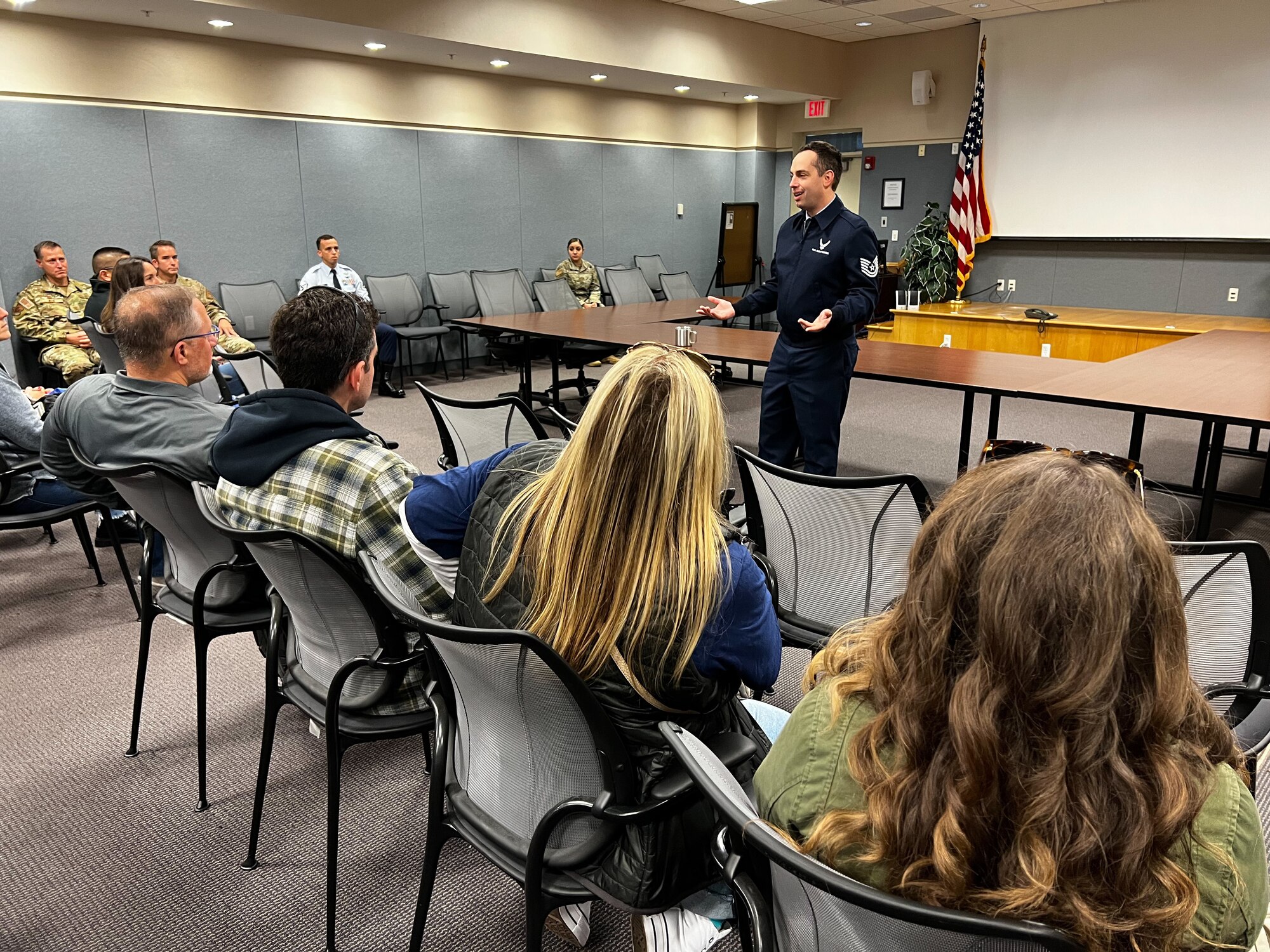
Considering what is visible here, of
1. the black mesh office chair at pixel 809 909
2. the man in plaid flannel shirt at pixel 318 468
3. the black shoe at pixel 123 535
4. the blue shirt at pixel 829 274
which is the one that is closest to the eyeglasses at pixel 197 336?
the man in plaid flannel shirt at pixel 318 468

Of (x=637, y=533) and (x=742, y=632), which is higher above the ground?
(x=637, y=533)

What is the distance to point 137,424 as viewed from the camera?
2.49 meters

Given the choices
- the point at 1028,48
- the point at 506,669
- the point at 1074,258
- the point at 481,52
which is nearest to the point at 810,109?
the point at 1028,48

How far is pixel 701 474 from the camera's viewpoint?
48.9 inches

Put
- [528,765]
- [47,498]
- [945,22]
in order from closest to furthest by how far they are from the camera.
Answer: [528,765] < [47,498] < [945,22]

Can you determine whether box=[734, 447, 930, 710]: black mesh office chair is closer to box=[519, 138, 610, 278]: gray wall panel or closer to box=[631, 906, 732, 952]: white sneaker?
box=[631, 906, 732, 952]: white sneaker

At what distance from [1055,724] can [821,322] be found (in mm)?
3187

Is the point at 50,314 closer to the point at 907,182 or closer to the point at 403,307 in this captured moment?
the point at 403,307

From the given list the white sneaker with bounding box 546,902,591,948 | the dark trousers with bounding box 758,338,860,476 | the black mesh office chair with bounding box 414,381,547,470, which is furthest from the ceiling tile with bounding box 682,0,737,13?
the white sneaker with bounding box 546,902,591,948

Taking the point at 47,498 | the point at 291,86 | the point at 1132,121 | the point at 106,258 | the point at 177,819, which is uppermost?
the point at 291,86

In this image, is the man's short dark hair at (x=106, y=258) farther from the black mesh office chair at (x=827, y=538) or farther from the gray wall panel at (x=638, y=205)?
the black mesh office chair at (x=827, y=538)

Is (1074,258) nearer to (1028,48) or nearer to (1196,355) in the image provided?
(1028,48)

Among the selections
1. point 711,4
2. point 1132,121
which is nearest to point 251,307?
point 711,4

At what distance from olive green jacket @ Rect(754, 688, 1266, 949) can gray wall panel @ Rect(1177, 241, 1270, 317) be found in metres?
8.85
